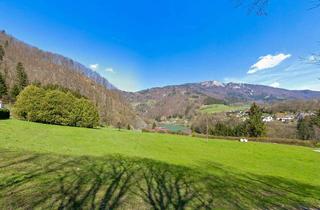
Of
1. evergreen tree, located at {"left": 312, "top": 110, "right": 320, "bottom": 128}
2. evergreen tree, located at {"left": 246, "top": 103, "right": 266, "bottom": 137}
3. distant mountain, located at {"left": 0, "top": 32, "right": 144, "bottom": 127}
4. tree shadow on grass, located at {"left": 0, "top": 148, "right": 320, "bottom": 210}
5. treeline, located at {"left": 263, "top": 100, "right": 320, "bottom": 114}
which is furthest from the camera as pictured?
treeline, located at {"left": 263, "top": 100, "right": 320, "bottom": 114}

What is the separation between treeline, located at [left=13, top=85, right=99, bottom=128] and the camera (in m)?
33.3

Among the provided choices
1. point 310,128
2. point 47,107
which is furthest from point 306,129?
point 47,107

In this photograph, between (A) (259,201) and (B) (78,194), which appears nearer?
(B) (78,194)

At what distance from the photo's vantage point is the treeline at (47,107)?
3334 centimetres

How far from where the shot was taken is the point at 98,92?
13225cm

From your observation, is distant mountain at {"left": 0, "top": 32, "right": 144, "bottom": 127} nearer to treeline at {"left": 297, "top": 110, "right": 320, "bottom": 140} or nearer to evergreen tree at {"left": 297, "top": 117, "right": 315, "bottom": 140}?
evergreen tree at {"left": 297, "top": 117, "right": 315, "bottom": 140}

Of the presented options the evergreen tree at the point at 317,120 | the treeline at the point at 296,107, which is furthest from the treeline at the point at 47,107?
the treeline at the point at 296,107

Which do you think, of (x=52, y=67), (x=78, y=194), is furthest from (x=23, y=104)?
(x=52, y=67)

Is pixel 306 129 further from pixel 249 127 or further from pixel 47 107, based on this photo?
pixel 47 107

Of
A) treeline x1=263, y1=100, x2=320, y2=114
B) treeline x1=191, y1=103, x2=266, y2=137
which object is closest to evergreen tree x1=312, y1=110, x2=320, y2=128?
treeline x1=191, y1=103, x2=266, y2=137

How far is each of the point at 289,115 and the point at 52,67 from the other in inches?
5021

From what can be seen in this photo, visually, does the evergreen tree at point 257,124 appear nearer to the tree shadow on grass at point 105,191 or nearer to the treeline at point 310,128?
the treeline at point 310,128

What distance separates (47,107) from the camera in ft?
112

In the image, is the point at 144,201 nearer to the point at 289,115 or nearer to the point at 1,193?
the point at 1,193
